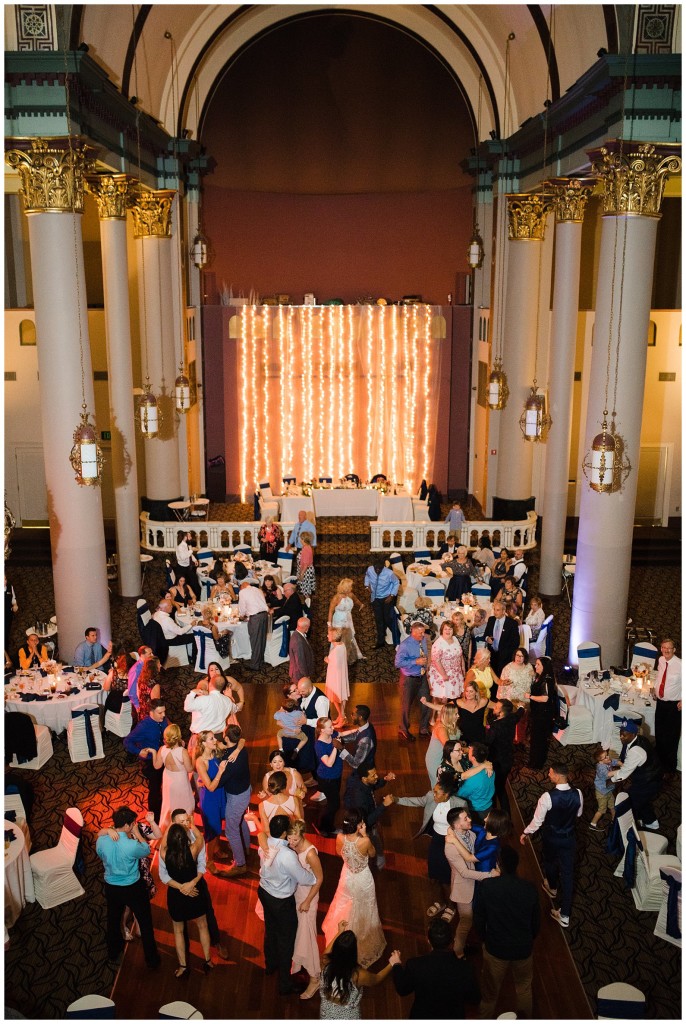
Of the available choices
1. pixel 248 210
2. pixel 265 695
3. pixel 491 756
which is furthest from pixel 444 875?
pixel 248 210

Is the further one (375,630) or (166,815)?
(375,630)

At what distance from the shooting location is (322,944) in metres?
7.70

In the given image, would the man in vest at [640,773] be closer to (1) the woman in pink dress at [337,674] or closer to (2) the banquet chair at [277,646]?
(1) the woman in pink dress at [337,674]

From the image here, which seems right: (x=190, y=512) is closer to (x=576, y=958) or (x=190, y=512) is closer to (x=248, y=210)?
(x=248, y=210)

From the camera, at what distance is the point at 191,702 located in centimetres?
929

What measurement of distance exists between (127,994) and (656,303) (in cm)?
1689

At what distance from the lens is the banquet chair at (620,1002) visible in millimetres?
6715

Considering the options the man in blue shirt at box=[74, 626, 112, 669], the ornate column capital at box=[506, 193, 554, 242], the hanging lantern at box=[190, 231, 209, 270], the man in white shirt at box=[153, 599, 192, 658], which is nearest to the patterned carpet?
the man in white shirt at box=[153, 599, 192, 658]

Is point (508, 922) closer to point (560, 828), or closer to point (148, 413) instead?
point (560, 828)

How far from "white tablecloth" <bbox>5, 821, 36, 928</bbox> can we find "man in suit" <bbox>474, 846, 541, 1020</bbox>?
3834mm

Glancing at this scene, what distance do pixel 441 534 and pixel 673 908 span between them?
1049cm

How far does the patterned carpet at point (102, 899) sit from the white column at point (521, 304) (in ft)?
13.2

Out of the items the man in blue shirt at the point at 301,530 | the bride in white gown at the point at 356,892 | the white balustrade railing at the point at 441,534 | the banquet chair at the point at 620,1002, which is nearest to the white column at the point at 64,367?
the man in blue shirt at the point at 301,530

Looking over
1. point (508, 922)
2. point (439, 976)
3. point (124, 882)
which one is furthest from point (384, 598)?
point (439, 976)
